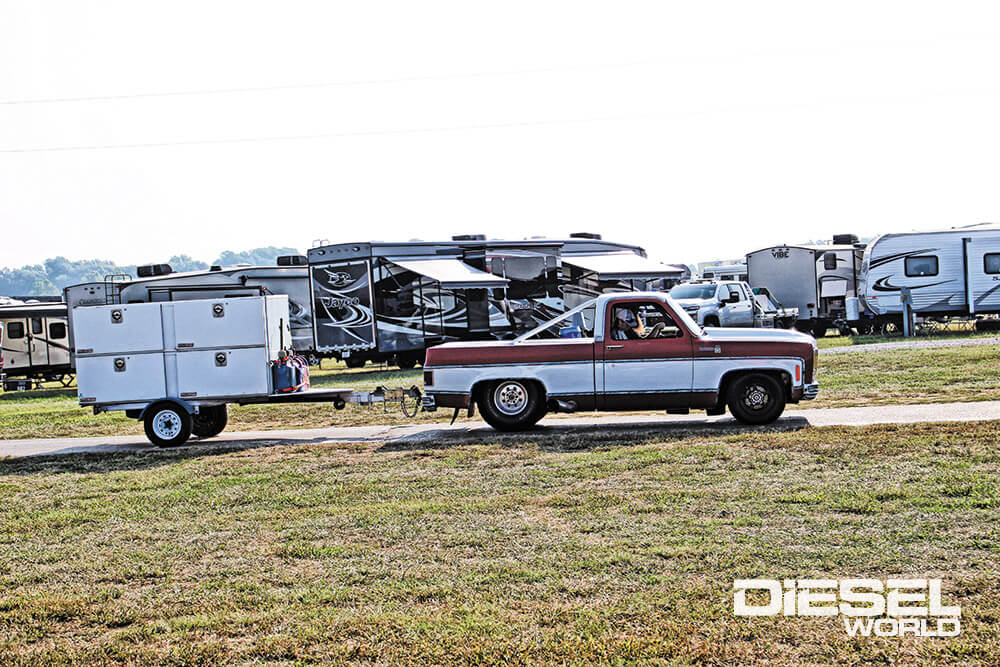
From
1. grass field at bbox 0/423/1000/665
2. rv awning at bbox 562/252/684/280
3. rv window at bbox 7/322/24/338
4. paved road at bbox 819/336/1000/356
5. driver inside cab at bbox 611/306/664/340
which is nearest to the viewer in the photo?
grass field at bbox 0/423/1000/665

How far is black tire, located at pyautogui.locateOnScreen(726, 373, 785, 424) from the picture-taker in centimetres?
1253

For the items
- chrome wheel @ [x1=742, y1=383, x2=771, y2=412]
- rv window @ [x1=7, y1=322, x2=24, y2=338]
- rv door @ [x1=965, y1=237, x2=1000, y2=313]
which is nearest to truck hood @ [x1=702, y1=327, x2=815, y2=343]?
chrome wheel @ [x1=742, y1=383, x2=771, y2=412]

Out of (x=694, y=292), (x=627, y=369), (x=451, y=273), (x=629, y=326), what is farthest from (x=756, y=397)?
(x=694, y=292)

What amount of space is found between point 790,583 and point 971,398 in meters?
9.70

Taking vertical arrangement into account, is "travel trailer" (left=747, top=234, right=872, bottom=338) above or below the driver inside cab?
above

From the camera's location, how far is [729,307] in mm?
29469

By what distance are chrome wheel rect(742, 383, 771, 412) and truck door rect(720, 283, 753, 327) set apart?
1693 cm

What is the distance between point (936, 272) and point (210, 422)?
77.2 ft

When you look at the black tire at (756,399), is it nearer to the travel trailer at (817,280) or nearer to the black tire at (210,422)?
the black tire at (210,422)

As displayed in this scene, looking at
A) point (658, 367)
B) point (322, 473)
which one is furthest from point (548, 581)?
point (658, 367)

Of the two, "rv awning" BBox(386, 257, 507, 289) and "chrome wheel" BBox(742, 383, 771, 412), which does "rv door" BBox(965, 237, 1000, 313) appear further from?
"chrome wheel" BBox(742, 383, 771, 412)

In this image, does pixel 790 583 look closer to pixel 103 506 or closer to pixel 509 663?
pixel 509 663

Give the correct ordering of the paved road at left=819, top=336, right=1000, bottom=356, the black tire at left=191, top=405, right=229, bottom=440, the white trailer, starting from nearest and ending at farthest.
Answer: the white trailer < the black tire at left=191, top=405, right=229, bottom=440 < the paved road at left=819, top=336, right=1000, bottom=356

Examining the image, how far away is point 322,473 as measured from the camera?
10398 mm
